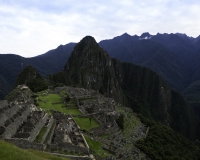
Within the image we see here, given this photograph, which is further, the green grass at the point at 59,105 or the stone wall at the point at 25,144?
the green grass at the point at 59,105

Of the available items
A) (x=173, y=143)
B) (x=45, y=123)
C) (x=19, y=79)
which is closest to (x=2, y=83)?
(x=19, y=79)

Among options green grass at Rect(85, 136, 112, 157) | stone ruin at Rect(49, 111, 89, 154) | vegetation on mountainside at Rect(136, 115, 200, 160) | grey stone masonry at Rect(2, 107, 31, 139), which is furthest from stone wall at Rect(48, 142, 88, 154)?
vegetation on mountainside at Rect(136, 115, 200, 160)

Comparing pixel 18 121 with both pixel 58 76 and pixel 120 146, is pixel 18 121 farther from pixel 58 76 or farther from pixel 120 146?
pixel 58 76

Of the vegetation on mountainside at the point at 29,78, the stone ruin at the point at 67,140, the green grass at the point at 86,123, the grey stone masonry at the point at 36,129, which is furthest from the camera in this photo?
the vegetation on mountainside at the point at 29,78

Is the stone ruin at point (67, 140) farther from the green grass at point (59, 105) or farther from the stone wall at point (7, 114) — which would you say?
the green grass at point (59, 105)

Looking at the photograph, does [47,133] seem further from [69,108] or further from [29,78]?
[29,78]

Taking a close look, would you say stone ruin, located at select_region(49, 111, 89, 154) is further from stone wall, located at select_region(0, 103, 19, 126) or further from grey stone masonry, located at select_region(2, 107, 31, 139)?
stone wall, located at select_region(0, 103, 19, 126)

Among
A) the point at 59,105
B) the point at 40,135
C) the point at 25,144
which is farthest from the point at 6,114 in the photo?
the point at 59,105

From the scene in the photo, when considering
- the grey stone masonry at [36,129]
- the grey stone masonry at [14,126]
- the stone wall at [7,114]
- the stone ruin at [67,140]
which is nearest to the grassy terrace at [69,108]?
the stone ruin at [67,140]
